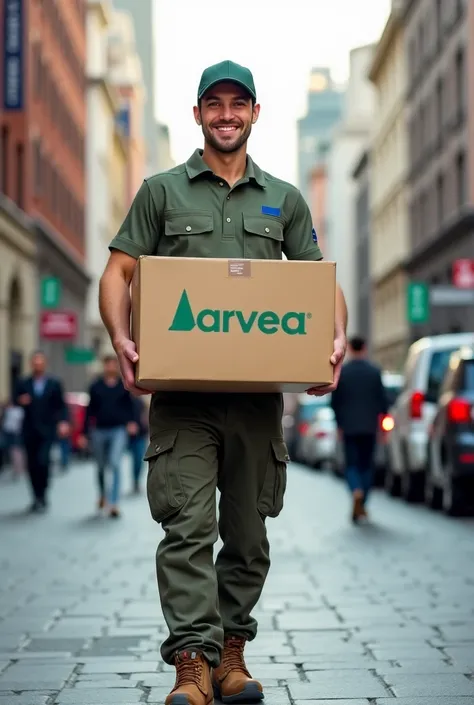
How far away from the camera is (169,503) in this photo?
5.34 m

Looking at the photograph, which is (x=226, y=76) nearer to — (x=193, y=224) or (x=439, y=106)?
(x=193, y=224)

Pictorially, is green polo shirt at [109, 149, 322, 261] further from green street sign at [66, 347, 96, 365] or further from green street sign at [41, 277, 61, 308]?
green street sign at [66, 347, 96, 365]

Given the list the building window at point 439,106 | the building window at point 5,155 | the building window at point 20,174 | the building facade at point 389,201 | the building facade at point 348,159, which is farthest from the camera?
the building facade at point 348,159

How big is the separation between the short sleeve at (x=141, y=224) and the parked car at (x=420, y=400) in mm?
13150

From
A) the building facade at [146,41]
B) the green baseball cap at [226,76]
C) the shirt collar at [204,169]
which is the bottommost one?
the shirt collar at [204,169]

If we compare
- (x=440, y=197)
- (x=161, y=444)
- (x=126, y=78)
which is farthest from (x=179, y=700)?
(x=126, y=78)

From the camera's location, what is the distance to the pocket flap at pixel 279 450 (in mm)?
5613

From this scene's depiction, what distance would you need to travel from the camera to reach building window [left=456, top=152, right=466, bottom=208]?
4956 cm

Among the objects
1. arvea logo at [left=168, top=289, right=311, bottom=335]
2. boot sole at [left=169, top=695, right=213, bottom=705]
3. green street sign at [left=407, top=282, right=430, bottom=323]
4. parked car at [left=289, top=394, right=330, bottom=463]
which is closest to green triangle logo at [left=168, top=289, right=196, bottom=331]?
arvea logo at [left=168, top=289, right=311, bottom=335]

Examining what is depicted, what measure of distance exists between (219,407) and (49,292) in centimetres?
4224

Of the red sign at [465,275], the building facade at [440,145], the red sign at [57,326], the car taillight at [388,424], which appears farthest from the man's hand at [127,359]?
the building facade at [440,145]

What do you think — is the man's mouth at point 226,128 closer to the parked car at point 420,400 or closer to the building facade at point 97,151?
the parked car at point 420,400

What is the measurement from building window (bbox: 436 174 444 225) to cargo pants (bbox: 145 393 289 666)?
1968 inches

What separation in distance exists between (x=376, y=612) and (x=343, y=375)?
790 cm
